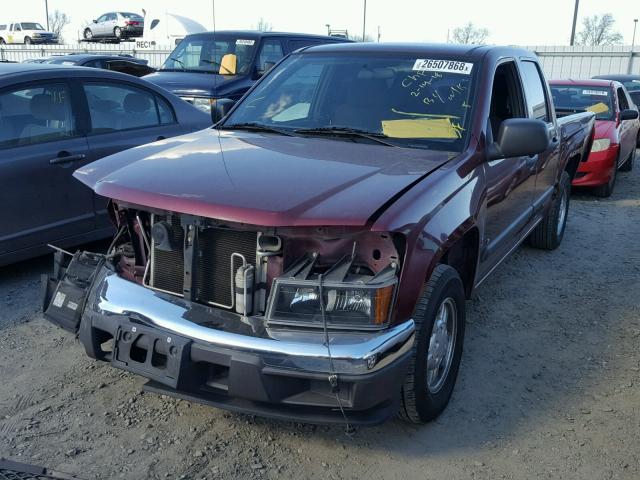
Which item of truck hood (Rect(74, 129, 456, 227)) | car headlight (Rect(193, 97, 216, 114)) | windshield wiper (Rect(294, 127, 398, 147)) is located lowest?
car headlight (Rect(193, 97, 216, 114))

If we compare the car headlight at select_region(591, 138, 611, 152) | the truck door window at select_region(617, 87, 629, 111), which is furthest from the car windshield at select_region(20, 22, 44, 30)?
the car headlight at select_region(591, 138, 611, 152)

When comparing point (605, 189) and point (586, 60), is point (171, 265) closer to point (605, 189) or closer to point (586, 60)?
point (605, 189)

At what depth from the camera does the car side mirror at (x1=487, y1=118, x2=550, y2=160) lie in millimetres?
3670

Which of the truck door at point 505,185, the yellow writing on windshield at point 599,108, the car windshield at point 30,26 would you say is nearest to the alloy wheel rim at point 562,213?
the truck door at point 505,185

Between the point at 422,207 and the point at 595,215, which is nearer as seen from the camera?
the point at 422,207

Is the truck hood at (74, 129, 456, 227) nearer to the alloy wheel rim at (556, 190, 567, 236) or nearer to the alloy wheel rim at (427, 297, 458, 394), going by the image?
the alloy wheel rim at (427, 297, 458, 394)

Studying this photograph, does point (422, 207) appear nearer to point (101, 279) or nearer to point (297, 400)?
point (297, 400)

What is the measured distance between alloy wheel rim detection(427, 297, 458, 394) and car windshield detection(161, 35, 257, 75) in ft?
25.2

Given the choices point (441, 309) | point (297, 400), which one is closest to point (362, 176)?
point (441, 309)

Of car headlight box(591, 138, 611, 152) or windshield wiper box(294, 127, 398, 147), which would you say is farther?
car headlight box(591, 138, 611, 152)

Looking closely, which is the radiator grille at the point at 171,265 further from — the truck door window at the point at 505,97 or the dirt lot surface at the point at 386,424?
the truck door window at the point at 505,97

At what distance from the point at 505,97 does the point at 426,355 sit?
2.26 metres

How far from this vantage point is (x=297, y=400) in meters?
2.73

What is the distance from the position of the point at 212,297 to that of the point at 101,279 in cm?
61
